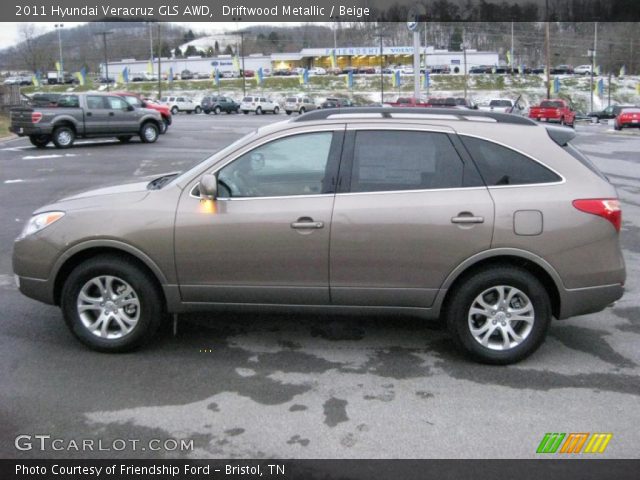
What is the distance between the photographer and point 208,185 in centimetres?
479

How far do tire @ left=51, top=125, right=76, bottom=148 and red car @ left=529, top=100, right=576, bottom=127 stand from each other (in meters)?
28.3

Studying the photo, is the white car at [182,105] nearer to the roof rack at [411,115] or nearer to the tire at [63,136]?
the tire at [63,136]

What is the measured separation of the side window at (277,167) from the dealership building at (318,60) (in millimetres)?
116629

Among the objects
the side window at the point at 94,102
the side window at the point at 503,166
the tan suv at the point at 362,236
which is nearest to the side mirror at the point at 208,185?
the tan suv at the point at 362,236

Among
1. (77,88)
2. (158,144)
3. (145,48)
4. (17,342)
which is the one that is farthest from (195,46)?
(17,342)

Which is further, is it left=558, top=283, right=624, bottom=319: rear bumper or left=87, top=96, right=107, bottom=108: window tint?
left=87, top=96, right=107, bottom=108: window tint

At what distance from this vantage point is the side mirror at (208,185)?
479 cm

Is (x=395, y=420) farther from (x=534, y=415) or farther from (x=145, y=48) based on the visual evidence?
(x=145, y=48)

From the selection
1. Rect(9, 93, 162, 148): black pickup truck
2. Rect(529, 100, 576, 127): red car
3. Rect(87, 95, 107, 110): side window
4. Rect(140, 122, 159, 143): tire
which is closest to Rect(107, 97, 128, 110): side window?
Rect(9, 93, 162, 148): black pickup truck

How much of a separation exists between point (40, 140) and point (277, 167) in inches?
805

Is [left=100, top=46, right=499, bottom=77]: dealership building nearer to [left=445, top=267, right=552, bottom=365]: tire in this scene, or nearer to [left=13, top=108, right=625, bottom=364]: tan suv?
[left=13, top=108, right=625, bottom=364]: tan suv

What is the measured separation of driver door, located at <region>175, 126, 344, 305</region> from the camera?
15.8 ft

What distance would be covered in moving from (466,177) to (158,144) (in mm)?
21766

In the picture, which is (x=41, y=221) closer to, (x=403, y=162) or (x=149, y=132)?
Answer: (x=403, y=162)
